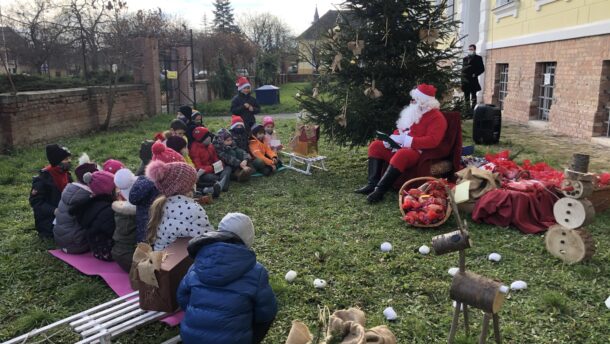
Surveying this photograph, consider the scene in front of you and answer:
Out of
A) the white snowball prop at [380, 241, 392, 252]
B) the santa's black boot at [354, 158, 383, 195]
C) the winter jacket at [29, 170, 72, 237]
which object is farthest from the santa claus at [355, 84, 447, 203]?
the winter jacket at [29, 170, 72, 237]

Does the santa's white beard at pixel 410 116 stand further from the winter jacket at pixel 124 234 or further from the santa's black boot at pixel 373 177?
the winter jacket at pixel 124 234

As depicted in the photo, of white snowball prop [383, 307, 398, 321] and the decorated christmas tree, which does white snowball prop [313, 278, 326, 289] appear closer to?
white snowball prop [383, 307, 398, 321]

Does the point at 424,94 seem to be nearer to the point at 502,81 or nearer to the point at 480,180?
the point at 480,180

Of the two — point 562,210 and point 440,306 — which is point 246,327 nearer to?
point 440,306

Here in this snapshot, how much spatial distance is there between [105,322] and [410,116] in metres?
4.47

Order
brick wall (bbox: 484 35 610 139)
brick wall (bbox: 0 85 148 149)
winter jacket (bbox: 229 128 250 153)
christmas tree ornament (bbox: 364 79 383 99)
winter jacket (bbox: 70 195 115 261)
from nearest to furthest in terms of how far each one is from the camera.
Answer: winter jacket (bbox: 70 195 115 261) < christmas tree ornament (bbox: 364 79 383 99) < winter jacket (bbox: 229 128 250 153) < brick wall (bbox: 484 35 610 139) < brick wall (bbox: 0 85 148 149)

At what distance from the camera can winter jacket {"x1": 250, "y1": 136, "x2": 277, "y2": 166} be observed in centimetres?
783

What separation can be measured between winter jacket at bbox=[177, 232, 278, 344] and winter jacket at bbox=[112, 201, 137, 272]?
5.18ft

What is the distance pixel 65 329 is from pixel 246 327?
1560mm

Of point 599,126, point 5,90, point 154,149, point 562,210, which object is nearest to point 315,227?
point 154,149

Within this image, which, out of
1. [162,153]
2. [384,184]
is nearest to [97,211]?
[162,153]

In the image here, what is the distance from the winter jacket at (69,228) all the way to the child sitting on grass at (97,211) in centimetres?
8

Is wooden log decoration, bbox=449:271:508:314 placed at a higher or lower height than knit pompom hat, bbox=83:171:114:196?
lower

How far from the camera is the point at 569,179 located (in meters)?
3.96
